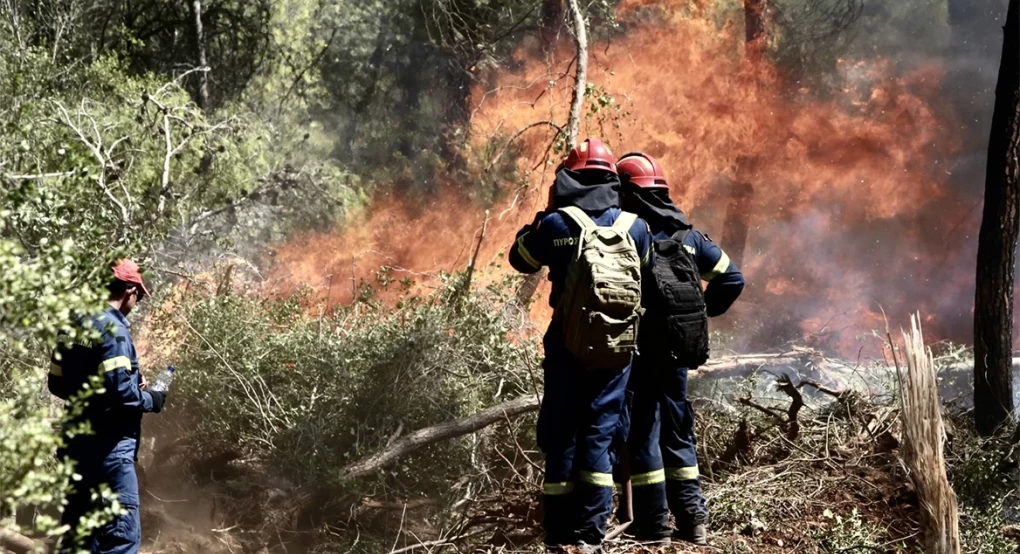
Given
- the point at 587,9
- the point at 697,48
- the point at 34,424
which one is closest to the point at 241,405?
the point at 34,424

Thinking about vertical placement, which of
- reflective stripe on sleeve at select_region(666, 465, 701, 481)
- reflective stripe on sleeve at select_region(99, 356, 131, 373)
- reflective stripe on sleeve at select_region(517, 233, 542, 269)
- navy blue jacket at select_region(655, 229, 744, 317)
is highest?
navy blue jacket at select_region(655, 229, 744, 317)

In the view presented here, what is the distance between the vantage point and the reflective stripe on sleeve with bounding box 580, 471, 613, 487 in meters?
4.87

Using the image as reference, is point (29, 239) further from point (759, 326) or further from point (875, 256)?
point (875, 256)

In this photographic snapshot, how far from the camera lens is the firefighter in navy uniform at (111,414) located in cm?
469

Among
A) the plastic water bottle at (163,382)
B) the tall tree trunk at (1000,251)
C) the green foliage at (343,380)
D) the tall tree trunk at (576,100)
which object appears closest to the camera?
the plastic water bottle at (163,382)

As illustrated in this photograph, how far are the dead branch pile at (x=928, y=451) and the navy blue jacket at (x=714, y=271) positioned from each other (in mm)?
1088

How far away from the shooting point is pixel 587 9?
10820 millimetres

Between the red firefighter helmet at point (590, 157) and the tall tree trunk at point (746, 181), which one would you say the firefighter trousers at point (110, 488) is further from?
the tall tree trunk at point (746, 181)

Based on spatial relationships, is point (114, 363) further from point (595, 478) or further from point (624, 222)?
point (624, 222)

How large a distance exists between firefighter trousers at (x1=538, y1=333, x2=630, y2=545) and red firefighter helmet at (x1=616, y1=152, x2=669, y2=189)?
107 centimetres

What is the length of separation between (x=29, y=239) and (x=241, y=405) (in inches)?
80.7

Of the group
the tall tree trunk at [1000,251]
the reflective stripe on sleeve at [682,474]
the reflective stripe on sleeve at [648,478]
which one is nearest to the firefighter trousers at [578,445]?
the reflective stripe on sleeve at [648,478]

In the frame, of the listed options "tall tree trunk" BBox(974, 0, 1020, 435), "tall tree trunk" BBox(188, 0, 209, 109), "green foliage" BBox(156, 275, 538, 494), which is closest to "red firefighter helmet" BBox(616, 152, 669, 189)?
"green foliage" BBox(156, 275, 538, 494)

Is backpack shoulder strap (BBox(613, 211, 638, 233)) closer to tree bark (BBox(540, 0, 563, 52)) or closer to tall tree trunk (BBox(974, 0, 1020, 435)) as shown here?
tall tree trunk (BBox(974, 0, 1020, 435))
